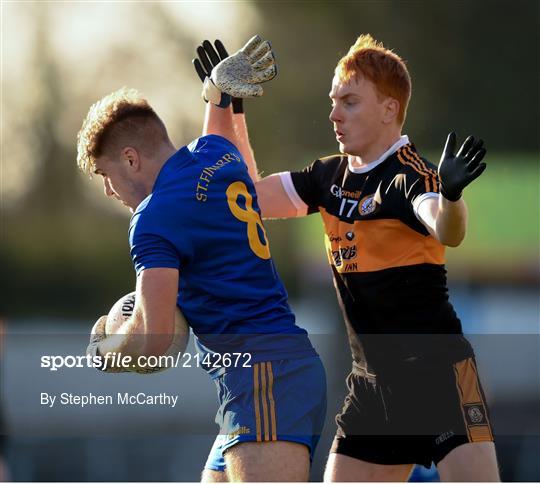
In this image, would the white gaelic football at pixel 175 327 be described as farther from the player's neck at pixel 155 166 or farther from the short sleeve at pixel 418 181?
the short sleeve at pixel 418 181

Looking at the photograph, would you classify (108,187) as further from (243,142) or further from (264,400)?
(243,142)

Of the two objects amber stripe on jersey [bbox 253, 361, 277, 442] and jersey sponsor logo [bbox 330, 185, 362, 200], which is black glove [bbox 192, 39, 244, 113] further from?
amber stripe on jersey [bbox 253, 361, 277, 442]

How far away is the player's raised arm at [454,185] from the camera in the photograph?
4.84 meters

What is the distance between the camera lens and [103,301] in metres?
25.5

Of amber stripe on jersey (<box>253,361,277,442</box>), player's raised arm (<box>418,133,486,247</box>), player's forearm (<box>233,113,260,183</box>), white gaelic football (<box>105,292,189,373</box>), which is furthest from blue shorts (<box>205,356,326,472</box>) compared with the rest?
player's forearm (<box>233,113,260,183</box>)

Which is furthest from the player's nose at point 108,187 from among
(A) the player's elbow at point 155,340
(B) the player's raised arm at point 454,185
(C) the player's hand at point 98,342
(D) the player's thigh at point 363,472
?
(D) the player's thigh at point 363,472

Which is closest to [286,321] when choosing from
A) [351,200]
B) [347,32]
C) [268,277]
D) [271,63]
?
[268,277]

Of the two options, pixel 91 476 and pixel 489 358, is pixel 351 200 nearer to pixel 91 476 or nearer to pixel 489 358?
pixel 91 476

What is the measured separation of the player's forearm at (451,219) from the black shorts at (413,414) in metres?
0.75

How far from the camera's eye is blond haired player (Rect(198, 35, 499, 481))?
529cm

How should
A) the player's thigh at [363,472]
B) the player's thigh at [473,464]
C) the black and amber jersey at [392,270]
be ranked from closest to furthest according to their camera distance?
the player's thigh at [473,464] → the black and amber jersey at [392,270] → the player's thigh at [363,472]

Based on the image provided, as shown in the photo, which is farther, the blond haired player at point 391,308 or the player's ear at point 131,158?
the blond haired player at point 391,308

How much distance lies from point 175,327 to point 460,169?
1.38m

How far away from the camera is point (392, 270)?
5402 mm
